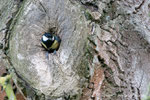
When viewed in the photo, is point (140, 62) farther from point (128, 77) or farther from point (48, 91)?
point (48, 91)

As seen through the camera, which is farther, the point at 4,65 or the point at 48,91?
the point at 4,65

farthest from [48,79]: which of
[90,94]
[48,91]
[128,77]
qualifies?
[128,77]

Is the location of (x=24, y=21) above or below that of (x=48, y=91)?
above

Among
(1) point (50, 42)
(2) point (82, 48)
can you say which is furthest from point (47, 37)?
(2) point (82, 48)

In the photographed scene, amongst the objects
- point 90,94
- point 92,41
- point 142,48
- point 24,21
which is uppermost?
point 24,21

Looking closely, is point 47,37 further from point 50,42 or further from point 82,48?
point 82,48
